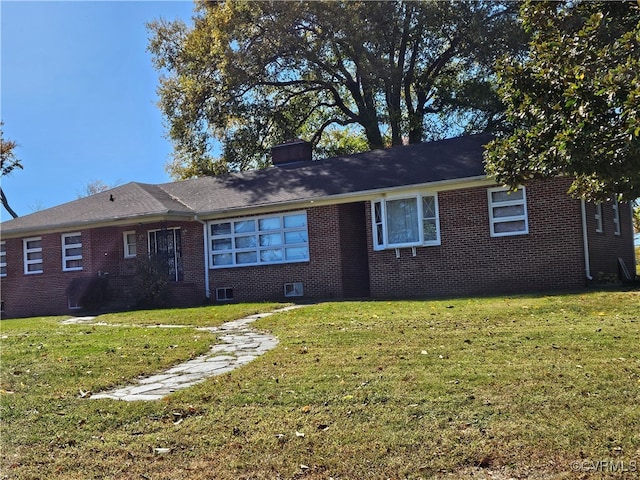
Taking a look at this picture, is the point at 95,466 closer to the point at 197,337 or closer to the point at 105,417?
the point at 105,417

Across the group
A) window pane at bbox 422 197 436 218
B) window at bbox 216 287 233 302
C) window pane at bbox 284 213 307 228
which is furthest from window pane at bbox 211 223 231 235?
window pane at bbox 422 197 436 218

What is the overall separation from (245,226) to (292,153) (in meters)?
6.01

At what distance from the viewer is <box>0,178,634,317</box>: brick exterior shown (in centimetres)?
1490

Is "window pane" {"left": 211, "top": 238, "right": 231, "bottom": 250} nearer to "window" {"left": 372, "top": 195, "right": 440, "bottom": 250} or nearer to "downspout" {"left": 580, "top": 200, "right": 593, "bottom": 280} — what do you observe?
"window" {"left": 372, "top": 195, "right": 440, "bottom": 250}

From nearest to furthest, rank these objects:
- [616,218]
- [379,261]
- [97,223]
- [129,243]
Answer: [379,261]
[616,218]
[97,223]
[129,243]

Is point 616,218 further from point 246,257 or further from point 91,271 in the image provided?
point 91,271

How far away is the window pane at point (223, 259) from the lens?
744 inches

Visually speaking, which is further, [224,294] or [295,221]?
[224,294]

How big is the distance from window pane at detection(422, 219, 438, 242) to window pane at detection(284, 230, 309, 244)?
3.52m

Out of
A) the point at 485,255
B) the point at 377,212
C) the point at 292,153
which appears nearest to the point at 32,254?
the point at 292,153

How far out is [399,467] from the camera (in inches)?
160

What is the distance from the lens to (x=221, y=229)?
1916 centimetres

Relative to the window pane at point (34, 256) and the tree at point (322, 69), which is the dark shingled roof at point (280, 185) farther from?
the tree at point (322, 69)

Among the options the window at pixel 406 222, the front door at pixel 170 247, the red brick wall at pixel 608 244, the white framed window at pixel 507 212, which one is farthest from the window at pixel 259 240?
the red brick wall at pixel 608 244
